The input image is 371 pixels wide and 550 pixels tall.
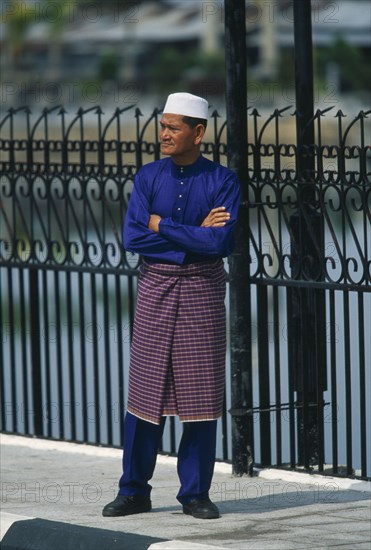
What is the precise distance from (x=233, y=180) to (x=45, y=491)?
1797 millimetres

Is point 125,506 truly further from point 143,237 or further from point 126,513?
point 143,237

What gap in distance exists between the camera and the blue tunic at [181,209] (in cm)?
626

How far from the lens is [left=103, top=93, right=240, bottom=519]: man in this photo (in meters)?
6.31

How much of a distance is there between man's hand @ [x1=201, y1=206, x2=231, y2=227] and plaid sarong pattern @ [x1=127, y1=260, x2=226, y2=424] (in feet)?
0.63

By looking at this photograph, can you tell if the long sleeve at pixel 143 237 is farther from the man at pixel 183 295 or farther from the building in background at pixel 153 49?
the building in background at pixel 153 49

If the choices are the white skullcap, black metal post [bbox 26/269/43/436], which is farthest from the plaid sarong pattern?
black metal post [bbox 26/269/43/436]

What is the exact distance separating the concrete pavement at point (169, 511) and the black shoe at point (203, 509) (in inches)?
1.3

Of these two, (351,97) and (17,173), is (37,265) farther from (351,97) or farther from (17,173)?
(351,97)

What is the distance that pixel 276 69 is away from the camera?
246ft

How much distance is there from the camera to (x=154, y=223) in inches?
250

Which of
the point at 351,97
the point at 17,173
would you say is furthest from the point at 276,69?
the point at 17,173

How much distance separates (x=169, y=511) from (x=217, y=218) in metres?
1.31

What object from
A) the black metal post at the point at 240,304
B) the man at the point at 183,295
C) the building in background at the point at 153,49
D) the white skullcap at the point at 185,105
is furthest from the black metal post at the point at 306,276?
the building in background at the point at 153,49

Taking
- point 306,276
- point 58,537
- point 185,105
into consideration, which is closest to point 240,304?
point 306,276
